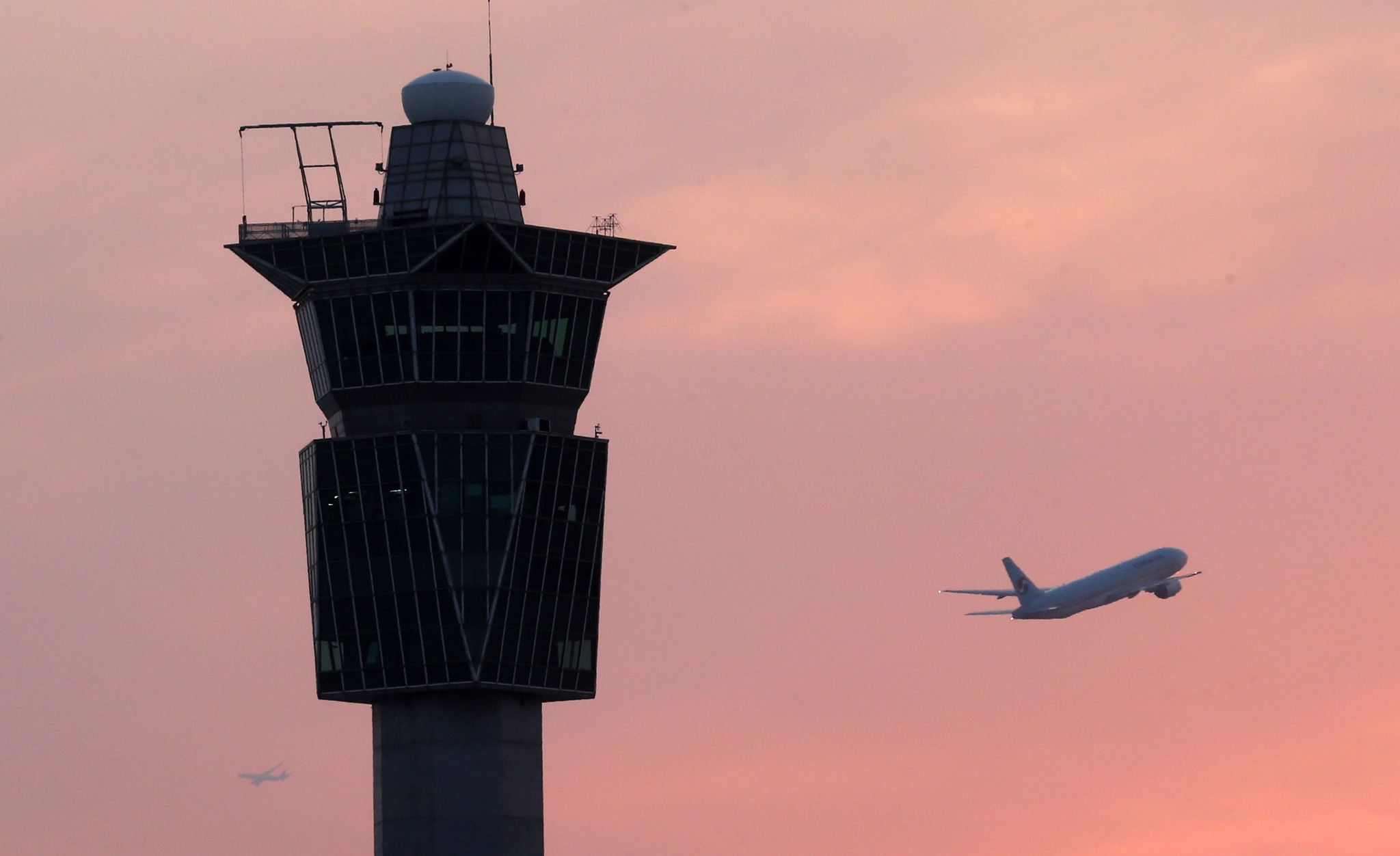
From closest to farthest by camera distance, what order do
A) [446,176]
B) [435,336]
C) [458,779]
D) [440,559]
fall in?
[458,779] < [440,559] < [435,336] < [446,176]

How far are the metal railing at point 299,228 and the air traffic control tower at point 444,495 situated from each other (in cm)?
20

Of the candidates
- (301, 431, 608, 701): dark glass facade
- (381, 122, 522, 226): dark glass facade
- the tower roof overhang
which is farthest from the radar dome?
(301, 431, 608, 701): dark glass facade

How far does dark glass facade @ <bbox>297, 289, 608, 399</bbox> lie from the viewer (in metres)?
190

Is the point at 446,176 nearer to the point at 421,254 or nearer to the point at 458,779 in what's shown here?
the point at 421,254

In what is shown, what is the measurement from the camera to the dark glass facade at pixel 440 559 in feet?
623

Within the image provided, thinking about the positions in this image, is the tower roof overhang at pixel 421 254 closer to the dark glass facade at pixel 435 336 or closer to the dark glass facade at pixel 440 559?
the dark glass facade at pixel 435 336

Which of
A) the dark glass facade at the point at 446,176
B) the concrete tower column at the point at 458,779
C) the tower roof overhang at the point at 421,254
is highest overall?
the dark glass facade at the point at 446,176

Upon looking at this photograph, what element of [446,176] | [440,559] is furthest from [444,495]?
[446,176]

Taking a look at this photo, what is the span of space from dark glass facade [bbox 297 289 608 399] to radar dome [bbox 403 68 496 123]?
14.9 m

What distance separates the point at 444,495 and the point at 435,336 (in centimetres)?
1127

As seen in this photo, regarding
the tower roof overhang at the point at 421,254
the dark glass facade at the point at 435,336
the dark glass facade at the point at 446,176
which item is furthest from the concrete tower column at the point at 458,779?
the dark glass facade at the point at 446,176

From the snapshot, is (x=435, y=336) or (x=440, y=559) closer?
(x=440, y=559)

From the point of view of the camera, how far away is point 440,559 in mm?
189875

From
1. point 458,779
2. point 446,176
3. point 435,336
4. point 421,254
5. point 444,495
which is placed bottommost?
point 458,779
